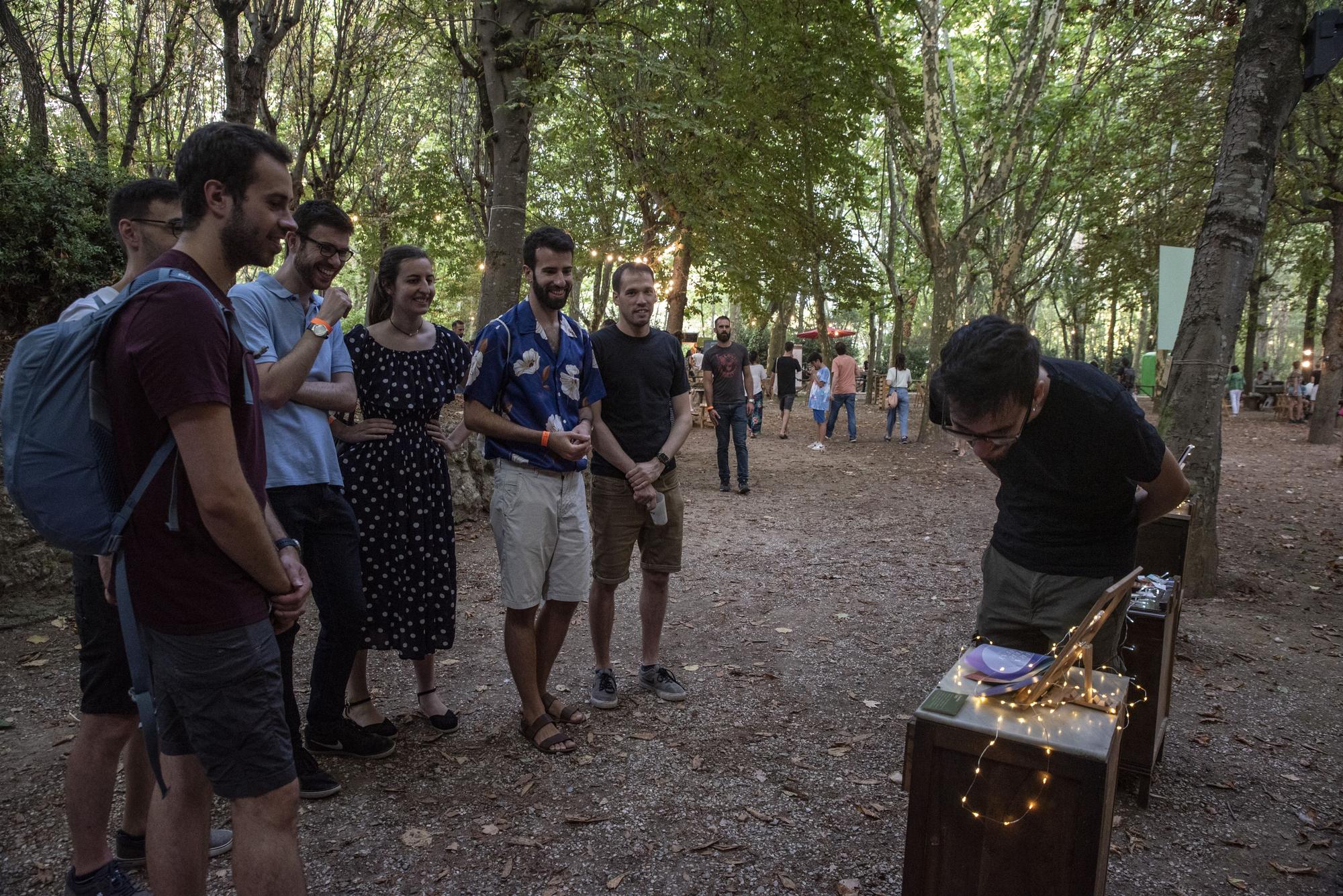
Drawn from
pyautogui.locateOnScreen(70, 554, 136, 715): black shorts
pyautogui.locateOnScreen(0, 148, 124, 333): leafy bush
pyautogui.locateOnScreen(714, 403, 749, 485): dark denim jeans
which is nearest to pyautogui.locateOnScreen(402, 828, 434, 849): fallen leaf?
pyautogui.locateOnScreen(70, 554, 136, 715): black shorts

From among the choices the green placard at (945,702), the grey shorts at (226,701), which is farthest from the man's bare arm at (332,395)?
the green placard at (945,702)

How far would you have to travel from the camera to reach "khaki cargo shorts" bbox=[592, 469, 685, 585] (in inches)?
166

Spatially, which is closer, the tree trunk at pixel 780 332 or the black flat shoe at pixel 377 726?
the black flat shoe at pixel 377 726

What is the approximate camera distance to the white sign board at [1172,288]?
6.07 metres

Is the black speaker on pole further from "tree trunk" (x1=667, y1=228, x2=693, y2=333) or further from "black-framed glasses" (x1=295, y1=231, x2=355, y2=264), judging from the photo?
"tree trunk" (x1=667, y1=228, x2=693, y2=333)

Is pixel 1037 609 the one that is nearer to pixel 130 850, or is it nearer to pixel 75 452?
pixel 75 452

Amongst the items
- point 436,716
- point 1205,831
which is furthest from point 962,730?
point 436,716

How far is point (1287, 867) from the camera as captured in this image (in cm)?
306

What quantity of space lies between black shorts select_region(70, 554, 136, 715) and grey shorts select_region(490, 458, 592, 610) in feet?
4.83

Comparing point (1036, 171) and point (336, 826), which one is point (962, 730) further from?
point (1036, 171)

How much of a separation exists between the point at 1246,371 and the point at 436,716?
102 feet

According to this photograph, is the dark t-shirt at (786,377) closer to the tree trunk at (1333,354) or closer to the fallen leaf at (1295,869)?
the tree trunk at (1333,354)

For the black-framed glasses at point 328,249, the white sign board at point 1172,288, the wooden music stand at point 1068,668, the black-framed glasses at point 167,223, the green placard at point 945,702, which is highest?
the white sign board at point 1172,288

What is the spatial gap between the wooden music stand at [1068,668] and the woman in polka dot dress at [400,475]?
8.34ft
